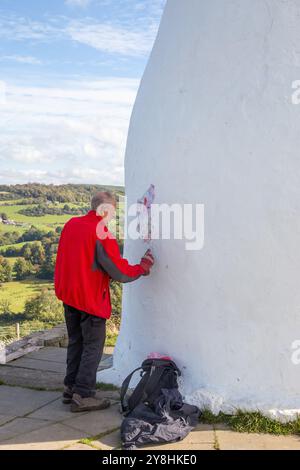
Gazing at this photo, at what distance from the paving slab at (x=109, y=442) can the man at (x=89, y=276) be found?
60 centimetres

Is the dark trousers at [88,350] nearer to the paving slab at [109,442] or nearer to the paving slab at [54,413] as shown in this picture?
the paving slab at [54,413]

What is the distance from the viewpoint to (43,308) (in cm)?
2009

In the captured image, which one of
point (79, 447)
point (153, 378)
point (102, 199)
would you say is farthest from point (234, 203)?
point (79, 447)

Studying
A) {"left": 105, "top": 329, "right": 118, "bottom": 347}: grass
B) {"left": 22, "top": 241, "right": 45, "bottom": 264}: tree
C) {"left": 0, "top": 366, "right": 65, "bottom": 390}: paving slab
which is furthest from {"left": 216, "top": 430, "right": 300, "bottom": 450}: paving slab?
{"left": 22, "top": 241, "right": 45, "bottom": 264}: tree

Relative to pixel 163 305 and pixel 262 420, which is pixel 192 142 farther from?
pixel 262 420

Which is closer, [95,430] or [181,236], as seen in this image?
[95,430]

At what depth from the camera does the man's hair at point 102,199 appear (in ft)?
14.4

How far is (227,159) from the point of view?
4.08 meters

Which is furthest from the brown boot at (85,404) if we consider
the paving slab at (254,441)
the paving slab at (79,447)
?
the paving slab at (254,441)

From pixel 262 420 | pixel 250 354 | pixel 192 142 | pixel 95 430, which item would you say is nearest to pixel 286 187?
pixel 192 142

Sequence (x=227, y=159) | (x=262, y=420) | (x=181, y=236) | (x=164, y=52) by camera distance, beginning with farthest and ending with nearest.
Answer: (x=164, y=52) → (x=181, y=236) → (x=227, y=159) → (x=262, y=420)

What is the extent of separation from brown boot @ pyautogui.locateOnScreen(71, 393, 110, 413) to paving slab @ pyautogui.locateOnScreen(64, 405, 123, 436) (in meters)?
0.04

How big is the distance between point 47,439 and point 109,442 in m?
0.41

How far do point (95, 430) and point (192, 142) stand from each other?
2.21 m
